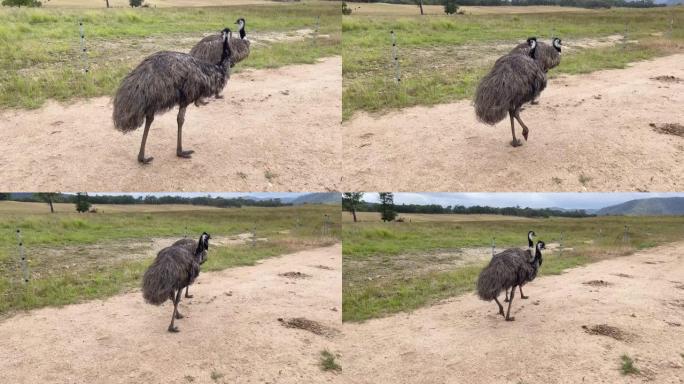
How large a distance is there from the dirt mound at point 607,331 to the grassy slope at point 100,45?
757 inches

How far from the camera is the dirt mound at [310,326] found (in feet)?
52.2

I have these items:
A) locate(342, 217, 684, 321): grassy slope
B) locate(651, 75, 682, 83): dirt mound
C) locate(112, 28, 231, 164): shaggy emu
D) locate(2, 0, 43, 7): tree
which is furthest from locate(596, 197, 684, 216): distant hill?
locate(2, 0, 43, 7): tree

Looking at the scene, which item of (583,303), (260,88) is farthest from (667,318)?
(260,88)

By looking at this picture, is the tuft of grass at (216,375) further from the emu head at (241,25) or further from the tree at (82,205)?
the tree at (82,205)

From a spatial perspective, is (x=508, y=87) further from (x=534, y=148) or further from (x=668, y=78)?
(x=668, y=78)

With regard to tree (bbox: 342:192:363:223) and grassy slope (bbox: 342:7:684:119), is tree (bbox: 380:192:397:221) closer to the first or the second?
tree (bbox: 342:192:363:223)

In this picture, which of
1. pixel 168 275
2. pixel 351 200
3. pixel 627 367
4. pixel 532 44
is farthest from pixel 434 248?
pixel 168 275

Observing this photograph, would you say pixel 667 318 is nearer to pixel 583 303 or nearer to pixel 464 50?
pixel 583 303

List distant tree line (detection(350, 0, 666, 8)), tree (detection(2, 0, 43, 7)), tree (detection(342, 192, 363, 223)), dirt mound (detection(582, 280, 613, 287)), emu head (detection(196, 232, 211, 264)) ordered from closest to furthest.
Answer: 1. emu head (detection(196, 232, 211, 264))
2. tree (detection(342, 192, 363, 223))
3. dirt mound (detection(582, 280, 613, 287))
4. distant tree line (detection(350, 0, 666, 8))
5. tree (detection(2, 0, 43, 7))

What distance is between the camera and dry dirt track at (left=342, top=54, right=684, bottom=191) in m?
14.6

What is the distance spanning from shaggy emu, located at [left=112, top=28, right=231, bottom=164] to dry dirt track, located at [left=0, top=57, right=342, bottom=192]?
75.0 inches

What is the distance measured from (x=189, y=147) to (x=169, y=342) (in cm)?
575

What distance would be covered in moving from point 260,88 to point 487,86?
40.1ft

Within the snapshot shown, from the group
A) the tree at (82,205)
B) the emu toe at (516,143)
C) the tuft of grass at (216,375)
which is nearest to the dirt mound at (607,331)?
the emu toe at (516,143)
